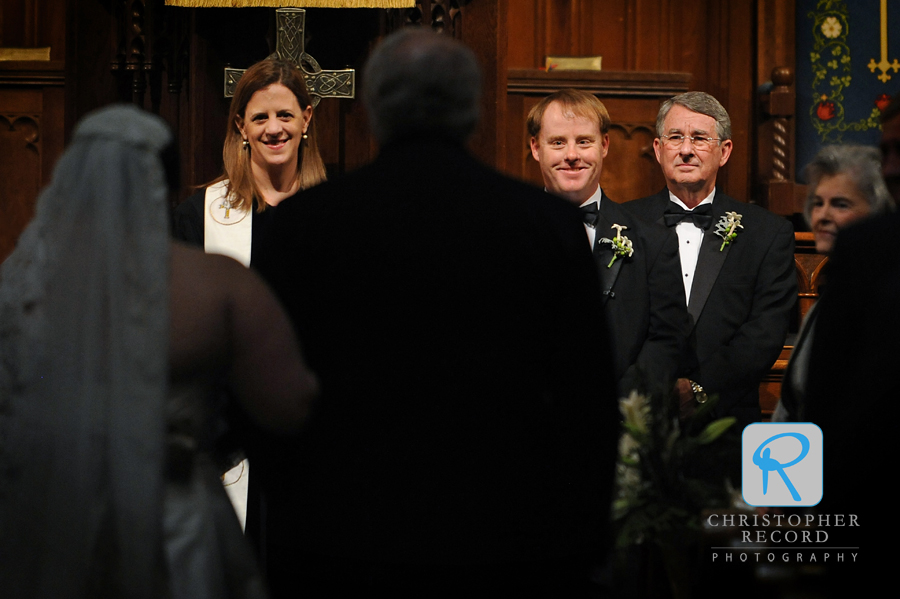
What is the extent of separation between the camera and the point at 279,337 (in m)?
1.74

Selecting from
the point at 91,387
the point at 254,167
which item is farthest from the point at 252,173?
the point at 91,387

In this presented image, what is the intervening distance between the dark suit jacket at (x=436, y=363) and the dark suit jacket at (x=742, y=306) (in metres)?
1.55

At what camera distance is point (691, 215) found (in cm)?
362

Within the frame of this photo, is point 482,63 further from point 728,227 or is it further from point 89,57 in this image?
point 89,57

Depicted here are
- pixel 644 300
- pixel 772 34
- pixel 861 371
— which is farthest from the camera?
pixel 772 34

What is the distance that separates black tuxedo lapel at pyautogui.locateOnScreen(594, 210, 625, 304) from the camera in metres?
3.13

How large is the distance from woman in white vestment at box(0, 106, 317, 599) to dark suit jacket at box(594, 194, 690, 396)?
61.4 inches

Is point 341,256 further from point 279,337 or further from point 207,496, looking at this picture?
point 207,496

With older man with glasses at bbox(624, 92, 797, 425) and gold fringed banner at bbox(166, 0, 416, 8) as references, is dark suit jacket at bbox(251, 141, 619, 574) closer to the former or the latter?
older man with glasses at bbox(624, 92, 797, 425)

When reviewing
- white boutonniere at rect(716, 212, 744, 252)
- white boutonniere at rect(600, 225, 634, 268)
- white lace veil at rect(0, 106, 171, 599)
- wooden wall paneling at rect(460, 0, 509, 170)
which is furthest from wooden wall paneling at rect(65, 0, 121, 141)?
white lace veil at rect(0, 106, 171, 599)

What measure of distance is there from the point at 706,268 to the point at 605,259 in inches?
21.2

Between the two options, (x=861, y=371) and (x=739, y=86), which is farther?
(x=739, y=86)

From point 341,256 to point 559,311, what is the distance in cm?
39

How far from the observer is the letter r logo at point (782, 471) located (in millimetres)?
2256
